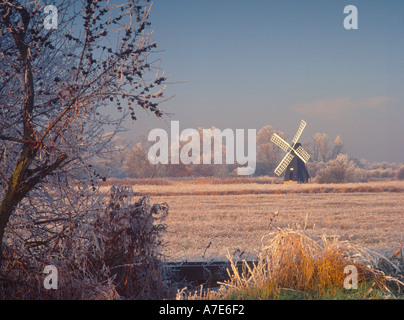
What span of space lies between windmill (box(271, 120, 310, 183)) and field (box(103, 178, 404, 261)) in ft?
36.3

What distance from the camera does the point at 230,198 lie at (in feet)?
62.7

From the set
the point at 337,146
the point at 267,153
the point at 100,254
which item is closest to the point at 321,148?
the point at 337,146

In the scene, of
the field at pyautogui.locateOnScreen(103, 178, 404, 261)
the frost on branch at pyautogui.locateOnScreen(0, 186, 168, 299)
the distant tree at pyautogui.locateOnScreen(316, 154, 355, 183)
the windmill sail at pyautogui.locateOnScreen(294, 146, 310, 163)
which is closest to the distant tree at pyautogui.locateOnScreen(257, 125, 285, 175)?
the windmill sail at pyautogui.locateOnScreen(294, 146, 310, 163)

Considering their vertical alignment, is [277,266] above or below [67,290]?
above

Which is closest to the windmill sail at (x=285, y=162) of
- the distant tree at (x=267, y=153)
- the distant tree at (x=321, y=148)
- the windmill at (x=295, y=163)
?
the windmill at (x=295, y=163)

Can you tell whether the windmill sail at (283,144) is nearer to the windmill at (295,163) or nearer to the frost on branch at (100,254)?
the windmill at (295,163)

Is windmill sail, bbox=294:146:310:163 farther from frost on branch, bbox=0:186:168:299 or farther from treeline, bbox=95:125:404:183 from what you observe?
frost on branch, bbox=0:186:168:299

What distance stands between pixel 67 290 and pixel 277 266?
6.76 feet

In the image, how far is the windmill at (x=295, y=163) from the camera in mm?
34281

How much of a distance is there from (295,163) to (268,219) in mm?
23388

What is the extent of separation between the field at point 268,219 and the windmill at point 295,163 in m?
11.1

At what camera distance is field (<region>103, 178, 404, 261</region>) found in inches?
304
